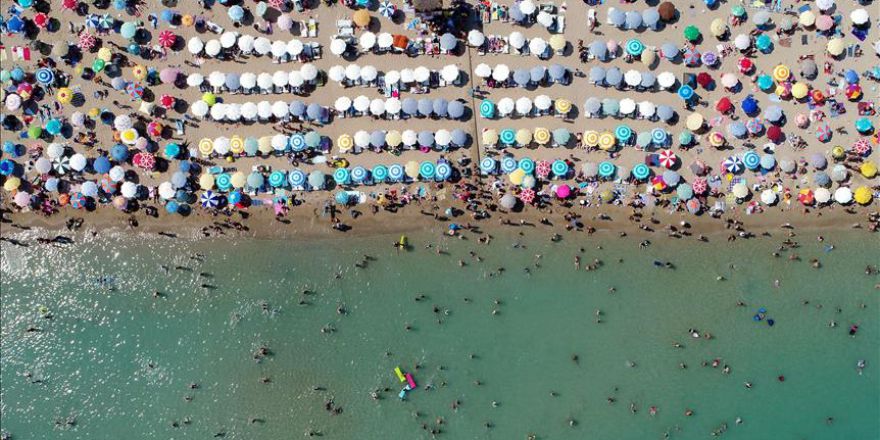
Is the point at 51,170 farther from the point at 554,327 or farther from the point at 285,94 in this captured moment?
the point at 554,327

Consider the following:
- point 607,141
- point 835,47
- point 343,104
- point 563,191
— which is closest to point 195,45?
point 343,104

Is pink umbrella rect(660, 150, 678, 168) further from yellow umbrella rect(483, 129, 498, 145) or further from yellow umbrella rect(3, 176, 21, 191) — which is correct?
yellow umbrella rect(3, 176, 21, 191)

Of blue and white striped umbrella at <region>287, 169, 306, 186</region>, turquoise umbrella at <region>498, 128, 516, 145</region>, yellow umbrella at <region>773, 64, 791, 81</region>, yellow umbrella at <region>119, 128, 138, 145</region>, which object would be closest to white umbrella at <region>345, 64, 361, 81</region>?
blue and white striped umbrella at <region>287, 169, 306, 186</region>

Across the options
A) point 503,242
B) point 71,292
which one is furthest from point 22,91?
point 503,242

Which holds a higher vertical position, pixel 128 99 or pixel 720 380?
pixel 128 99

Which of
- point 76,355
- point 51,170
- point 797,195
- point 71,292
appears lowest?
point 76,355
